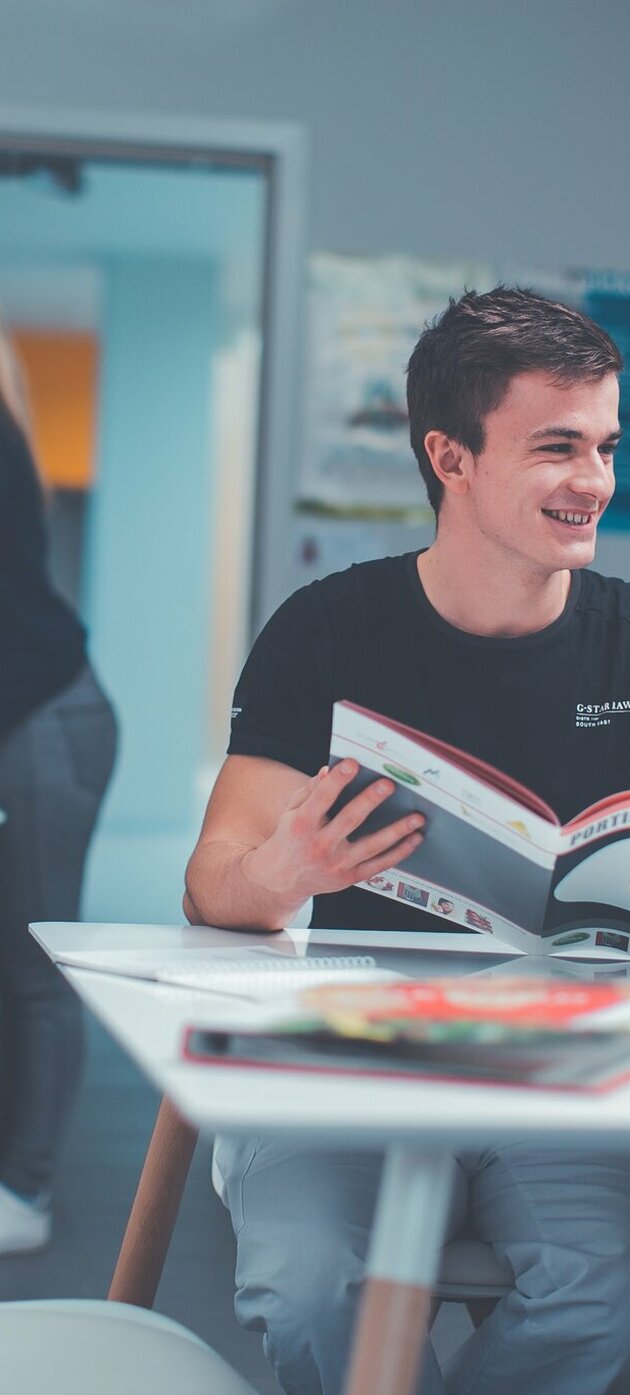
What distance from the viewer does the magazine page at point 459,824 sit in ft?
4.24

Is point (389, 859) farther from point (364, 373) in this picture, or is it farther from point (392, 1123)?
point (364, 373)

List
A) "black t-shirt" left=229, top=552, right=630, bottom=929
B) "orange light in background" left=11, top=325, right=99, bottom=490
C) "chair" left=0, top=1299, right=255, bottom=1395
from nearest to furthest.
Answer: "chair" left=0, top=1299, right=255, bottom=1395
"black t-shirt" left=229, top=552, right=630, bottom=929
"orange light in background" left=11, top=325, right=99, bottom=490

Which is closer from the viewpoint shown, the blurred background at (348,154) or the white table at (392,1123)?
the white table at (392,1123)

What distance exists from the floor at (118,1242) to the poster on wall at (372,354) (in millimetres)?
1234

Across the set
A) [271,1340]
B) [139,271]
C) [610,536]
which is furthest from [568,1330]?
[139,271]

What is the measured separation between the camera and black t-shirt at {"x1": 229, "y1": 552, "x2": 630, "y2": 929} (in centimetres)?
167

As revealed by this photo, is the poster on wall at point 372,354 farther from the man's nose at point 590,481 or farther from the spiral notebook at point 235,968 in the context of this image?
the spiral notebook at point 235,968

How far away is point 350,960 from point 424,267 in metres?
2.14

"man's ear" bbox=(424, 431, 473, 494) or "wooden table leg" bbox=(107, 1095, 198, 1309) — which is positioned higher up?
"man's ear" bbox=(424, 431, 473, 494)

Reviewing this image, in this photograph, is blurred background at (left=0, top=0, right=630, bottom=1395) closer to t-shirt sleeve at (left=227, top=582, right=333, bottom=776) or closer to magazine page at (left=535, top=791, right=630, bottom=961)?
t-shirt sleeve at (left=227, top=582, right=333, bottom=776)

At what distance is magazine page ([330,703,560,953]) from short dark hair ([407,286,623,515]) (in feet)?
1.79

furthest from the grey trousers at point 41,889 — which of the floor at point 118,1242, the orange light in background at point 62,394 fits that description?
the orange light in background at point 62,394

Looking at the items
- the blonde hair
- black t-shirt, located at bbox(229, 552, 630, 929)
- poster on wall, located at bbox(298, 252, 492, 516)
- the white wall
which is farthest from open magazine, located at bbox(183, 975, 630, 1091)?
the white wall

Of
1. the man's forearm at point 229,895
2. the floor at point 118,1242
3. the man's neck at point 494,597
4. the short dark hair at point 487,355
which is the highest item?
the short dark hair at point 487,355
